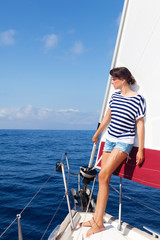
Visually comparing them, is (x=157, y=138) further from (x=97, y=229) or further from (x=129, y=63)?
(x=97, y=229)

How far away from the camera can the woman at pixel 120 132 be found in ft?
8.81

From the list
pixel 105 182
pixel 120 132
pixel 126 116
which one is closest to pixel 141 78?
pixel 126 116

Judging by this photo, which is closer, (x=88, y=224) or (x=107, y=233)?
(x=107, y=233)

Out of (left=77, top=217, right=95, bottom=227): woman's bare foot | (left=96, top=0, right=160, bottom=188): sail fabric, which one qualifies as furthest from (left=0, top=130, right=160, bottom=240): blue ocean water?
(left=96, top=0, right=160, bottom=188): sail fabric

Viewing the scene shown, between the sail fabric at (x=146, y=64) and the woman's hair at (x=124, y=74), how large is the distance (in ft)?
0.28

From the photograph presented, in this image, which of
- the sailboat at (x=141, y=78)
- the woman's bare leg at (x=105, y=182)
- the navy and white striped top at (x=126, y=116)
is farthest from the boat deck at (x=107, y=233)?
the navy and white striped top at (x=126, y=116)

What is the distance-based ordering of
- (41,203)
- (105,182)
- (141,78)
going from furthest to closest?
(41,203), (141,78), (105,182)

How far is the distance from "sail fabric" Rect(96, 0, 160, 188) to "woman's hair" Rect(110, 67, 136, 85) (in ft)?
0.28

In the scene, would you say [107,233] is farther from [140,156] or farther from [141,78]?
[141,78]

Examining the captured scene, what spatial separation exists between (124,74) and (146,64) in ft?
1.13

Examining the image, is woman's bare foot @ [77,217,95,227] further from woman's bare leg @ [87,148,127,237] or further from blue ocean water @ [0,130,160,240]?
blue ocean water @ [0,130,160,240]

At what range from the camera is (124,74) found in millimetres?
2812

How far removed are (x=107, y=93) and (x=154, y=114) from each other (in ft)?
3.12

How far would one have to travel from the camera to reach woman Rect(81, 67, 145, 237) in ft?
8.81
